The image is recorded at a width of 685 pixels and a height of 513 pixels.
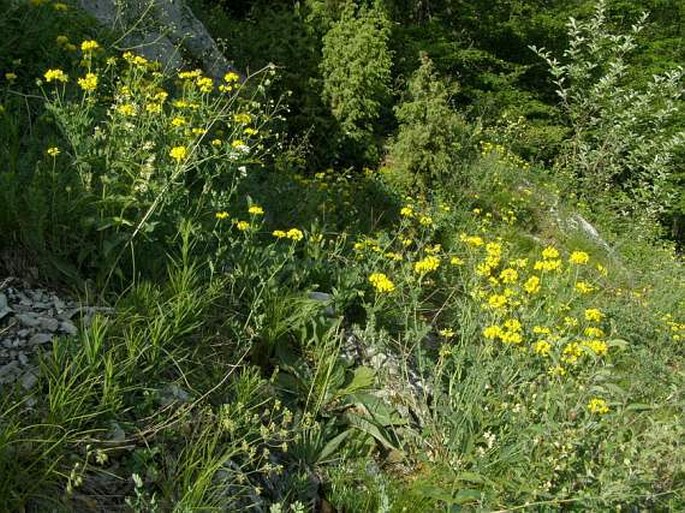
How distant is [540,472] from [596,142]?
1030 centimetres

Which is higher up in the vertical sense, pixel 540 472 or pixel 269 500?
pixel 540 472

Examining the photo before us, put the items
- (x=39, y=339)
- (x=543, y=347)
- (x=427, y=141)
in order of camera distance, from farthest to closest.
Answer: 1. (x=427, y=141)
2. (x=543, y=347)
3. (x=39, y=339)

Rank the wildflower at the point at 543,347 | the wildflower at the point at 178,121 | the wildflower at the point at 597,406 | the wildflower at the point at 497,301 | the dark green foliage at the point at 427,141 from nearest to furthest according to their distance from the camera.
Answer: the wildflower at the point at 597,406
the wildflower at the point at 543,347
the wildflower at the point at 497,301
the wildflower at the point at 178,121
the dark green foliage at the point at 427,141

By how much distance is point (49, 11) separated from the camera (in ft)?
14.5

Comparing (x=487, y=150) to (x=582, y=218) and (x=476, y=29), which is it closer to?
(x=582, y=218)

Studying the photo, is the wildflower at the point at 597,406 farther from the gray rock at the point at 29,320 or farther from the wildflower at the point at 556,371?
the gray rock at the point at 29,320

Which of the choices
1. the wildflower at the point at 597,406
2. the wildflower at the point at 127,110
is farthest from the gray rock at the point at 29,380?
the wildflower at the point at 597,406

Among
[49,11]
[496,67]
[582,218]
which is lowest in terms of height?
[582,218]

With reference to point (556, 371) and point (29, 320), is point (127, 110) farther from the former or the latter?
point (556, 371)

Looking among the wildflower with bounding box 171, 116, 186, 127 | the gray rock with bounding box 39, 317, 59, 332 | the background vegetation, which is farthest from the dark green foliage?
the gray rock with bounding box 39, 317, 59, 332

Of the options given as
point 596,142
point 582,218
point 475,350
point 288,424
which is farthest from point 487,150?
point 288,424

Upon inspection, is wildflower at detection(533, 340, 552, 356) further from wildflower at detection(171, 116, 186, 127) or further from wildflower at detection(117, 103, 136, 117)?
wildflower at detection(117, 103, 136, 117)

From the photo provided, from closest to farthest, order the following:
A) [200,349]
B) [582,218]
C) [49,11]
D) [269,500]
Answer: [269,500]
[200,349]
[49,11]
[582,218]

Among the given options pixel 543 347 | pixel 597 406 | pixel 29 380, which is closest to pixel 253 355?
pixel 29 380
